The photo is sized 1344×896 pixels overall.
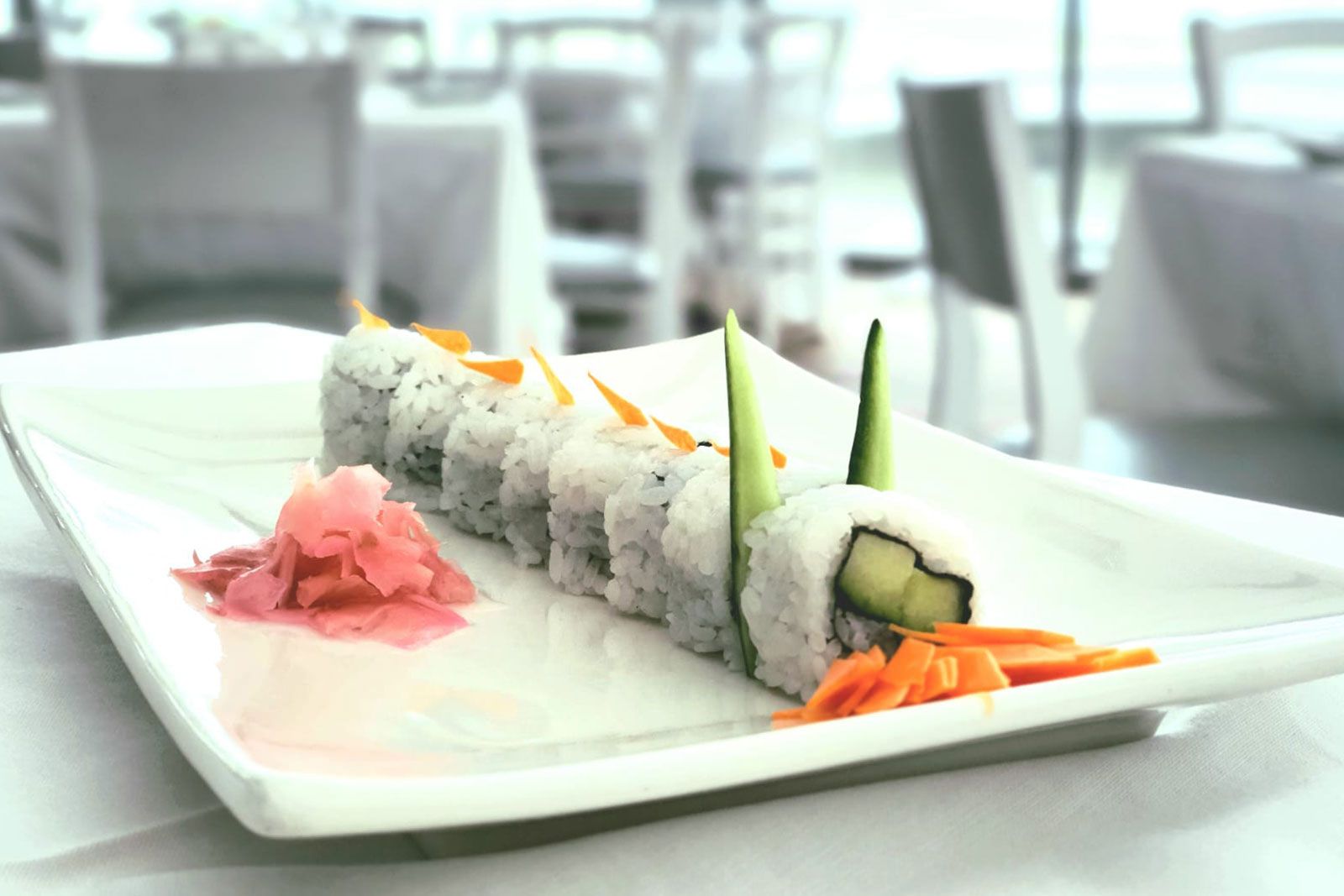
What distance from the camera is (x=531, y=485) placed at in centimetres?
65

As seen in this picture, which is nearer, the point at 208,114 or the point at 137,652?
the point at 137,652

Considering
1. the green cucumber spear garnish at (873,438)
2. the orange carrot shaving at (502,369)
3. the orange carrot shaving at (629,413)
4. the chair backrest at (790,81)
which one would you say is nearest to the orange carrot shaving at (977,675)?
the green cucumber spear garnish at (873,438)

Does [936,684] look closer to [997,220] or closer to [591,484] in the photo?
[591,484]

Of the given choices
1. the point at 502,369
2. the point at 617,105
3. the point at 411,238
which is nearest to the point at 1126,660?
the point at 502,369

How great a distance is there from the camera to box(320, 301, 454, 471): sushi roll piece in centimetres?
76

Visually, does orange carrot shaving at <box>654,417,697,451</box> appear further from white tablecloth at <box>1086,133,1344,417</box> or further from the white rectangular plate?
white tablecloth at <box>1086,133,1344,417</box>

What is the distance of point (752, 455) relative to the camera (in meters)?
0.52

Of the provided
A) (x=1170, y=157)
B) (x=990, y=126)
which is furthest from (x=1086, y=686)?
(x=1170, y=157)

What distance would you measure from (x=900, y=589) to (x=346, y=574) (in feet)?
0.69

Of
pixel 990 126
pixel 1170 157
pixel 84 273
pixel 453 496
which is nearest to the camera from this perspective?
pixel 453 496

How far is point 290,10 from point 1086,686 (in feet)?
14.5

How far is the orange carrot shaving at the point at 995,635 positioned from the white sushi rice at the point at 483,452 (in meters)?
0.27

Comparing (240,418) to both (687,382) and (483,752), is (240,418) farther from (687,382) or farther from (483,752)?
(483,752)

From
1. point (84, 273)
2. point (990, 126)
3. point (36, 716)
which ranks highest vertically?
point (990, 126)
